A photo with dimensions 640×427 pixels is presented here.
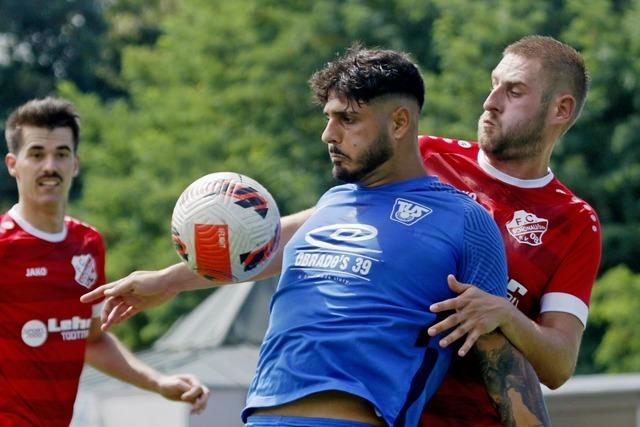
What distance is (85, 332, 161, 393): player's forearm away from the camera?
292 inches

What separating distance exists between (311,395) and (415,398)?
1.27ft

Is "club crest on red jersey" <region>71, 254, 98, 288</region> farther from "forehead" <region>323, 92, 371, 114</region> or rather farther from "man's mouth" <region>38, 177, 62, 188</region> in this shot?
"forehead" <region>323, 92, 371, 114</region>

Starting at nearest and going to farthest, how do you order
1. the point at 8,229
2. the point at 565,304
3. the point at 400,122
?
the point at 400,122 < the point at 565,304 < the point at 8,229

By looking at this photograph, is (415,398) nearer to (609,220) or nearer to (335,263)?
(335,263)

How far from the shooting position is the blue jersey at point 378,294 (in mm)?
4703

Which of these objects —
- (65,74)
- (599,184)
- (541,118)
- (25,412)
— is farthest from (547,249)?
(65,74)

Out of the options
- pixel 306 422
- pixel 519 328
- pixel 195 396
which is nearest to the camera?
pixel 306 422

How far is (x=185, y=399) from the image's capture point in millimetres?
6961

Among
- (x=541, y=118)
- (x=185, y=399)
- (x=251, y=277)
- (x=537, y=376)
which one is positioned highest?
(x=541, y=118)

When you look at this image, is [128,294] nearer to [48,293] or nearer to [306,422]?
[306,422]

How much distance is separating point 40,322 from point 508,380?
3123mm

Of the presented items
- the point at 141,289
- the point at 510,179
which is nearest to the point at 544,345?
the point at 510,179

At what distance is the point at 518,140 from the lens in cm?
564

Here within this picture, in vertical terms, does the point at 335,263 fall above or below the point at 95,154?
above
